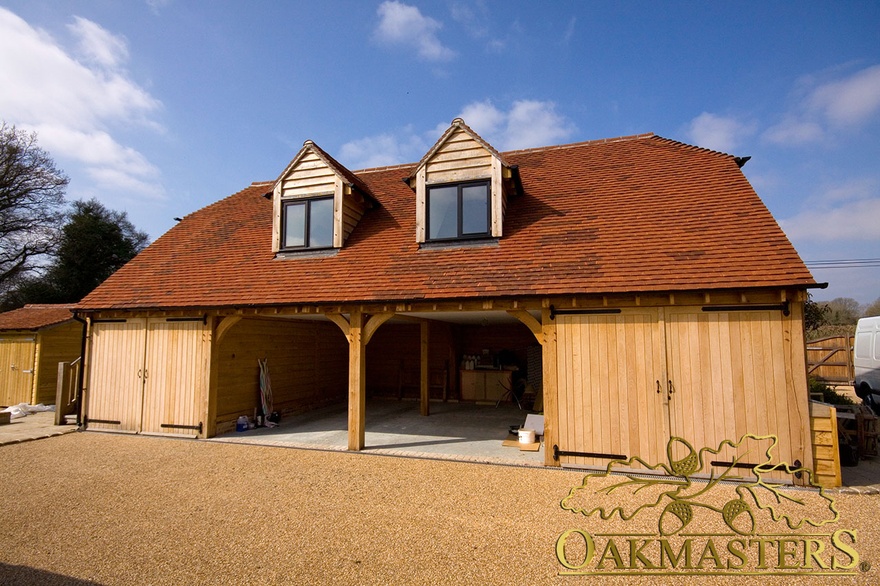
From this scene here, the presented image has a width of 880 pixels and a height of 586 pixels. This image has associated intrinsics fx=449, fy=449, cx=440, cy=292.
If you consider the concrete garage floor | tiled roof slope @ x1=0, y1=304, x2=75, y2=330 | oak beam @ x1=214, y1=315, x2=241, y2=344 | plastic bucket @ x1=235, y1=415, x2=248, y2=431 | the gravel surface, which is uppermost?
tiled roof slope @ x1=0, y1=304, x2=75, y2=330

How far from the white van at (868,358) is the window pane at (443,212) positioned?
12.6 meters

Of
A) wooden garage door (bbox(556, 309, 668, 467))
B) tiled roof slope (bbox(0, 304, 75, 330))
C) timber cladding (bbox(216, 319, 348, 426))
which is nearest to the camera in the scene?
wooden garage door (bbox(556, 309, 668, 467))

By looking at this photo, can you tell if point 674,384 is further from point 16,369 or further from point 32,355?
point 16,369

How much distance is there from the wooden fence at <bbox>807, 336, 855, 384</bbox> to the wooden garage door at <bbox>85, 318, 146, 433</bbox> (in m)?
21.8

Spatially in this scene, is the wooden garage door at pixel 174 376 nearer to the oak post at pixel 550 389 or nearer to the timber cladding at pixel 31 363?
the timber cladding at pixel 31 363

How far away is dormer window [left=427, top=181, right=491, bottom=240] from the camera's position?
9.62m

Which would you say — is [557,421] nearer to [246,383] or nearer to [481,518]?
[481,518]

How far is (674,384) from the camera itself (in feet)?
22.9

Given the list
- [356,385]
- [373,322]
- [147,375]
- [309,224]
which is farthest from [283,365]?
[373,322]

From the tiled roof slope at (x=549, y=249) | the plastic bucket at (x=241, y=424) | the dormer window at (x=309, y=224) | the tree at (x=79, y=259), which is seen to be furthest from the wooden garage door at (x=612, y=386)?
the tree at (x=79, y=259)

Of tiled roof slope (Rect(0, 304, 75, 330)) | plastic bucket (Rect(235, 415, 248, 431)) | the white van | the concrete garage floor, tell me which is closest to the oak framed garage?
plastic bucket (Rect(235, 415, 248, 431))

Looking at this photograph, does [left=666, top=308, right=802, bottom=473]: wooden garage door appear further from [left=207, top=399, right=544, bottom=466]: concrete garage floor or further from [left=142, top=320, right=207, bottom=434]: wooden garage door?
[left=142, top=320, right=207, bottom=434]: wooden garage door

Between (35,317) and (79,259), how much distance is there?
14448 mm

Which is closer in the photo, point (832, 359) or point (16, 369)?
point (16, 369)
